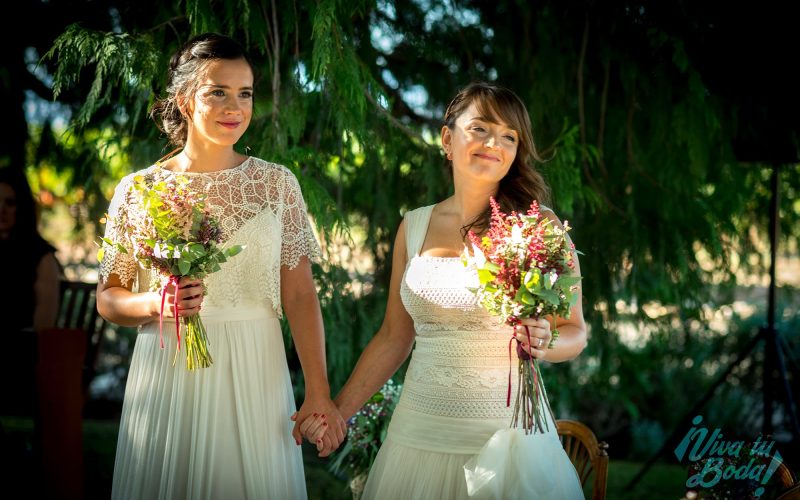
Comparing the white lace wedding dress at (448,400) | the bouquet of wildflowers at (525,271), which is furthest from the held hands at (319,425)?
the bouquet of wildflowers at (525,271)

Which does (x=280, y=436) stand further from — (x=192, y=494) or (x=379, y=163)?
(x=379, y=163)

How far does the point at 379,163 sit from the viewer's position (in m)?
4.04

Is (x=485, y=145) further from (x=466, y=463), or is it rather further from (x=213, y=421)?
(x=213, y=421)

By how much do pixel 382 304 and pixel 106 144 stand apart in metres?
1.57

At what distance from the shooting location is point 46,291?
14.6 feet

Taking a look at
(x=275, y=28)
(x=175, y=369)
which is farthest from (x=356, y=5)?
(x=175, y=369)

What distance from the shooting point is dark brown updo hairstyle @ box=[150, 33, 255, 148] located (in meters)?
2.44

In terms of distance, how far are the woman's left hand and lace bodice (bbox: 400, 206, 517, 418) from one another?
0.20m

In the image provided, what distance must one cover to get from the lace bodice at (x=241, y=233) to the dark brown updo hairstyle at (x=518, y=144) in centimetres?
58

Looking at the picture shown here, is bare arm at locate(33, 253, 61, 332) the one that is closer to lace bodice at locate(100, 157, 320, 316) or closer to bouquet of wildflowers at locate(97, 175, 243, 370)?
lace bodice at locate(100, 157, 320, 316)

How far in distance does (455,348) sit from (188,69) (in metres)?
1.15

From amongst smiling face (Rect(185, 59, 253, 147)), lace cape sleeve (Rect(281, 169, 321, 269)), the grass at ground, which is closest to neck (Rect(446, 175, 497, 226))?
lace cape sleeve (Rect(281, 169, 321, 269))

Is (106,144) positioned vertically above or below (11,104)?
below

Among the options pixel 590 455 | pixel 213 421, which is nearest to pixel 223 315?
pixel 213 421
